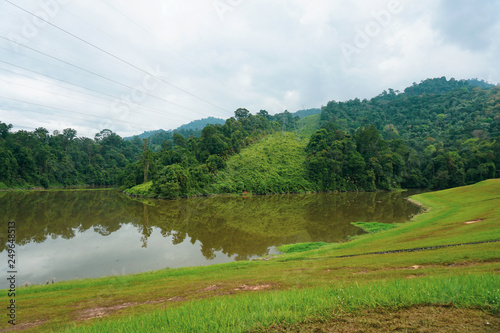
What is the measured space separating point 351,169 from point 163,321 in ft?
281

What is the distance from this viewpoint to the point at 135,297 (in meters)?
10.2

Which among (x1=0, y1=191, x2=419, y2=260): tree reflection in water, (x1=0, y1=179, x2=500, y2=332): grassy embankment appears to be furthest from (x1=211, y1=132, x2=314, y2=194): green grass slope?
(x1=0, y1=179, x2=500, y2=332): grassy embankment

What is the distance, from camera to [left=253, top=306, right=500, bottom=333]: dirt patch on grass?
4.10 metres

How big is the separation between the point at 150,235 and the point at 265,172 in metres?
53.6

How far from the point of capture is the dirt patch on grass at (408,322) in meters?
4.10

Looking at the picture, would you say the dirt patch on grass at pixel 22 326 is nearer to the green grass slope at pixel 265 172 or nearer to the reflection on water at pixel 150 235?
the reflection on water at pixel 150 235

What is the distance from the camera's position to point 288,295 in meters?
6.41

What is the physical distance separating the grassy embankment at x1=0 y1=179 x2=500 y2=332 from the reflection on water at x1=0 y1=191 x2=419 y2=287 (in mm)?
5170

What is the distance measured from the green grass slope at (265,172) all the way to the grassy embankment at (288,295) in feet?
176

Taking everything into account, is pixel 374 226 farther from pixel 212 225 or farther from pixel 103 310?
pixel 103 310

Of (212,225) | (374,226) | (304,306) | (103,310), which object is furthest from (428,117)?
(103,310)

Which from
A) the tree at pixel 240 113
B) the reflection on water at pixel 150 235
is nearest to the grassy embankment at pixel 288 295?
the reflection on water at pixel 150 235

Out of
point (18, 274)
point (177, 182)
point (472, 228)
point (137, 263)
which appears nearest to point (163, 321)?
point (137, 263)

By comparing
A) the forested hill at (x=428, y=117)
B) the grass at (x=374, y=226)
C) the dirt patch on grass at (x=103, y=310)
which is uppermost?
the forested hill at (x=428, y=117)
